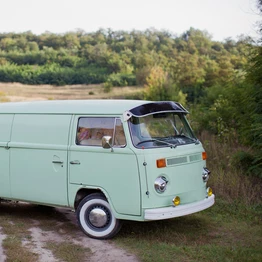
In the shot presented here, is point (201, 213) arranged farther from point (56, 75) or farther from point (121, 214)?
point (56, 75)

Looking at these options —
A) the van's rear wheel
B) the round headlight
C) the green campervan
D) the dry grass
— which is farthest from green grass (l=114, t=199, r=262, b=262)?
the dry grass

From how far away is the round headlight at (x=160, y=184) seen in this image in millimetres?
6461

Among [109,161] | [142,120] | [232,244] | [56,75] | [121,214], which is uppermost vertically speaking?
[56,75]

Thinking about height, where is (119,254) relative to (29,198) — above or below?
below

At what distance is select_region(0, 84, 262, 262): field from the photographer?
6168mm

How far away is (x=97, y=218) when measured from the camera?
697 cm

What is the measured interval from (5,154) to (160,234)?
2.99 meters

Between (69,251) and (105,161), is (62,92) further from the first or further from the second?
(69,251)

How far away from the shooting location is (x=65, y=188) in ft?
23.7

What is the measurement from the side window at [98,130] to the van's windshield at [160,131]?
0.21m

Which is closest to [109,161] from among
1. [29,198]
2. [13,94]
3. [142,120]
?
[142,120]

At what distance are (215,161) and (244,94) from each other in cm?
193

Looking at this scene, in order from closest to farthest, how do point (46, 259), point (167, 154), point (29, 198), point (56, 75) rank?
1. point (46, 259)
2. point (167, 154)
3. point (29, 198)
4. point (56, 75)

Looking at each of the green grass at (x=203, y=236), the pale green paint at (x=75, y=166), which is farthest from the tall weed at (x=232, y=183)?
the pale green paint at (x=75, y=166)
